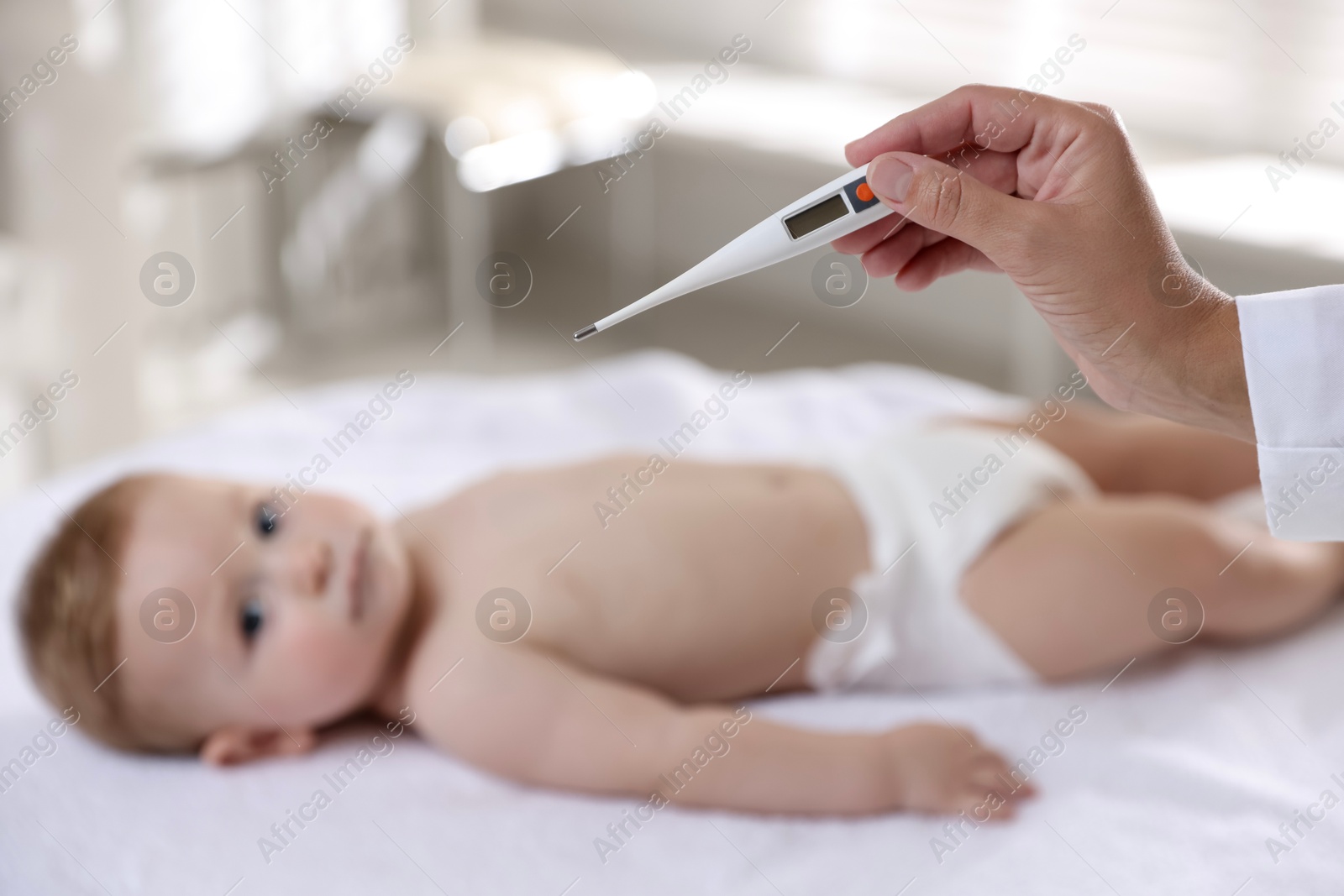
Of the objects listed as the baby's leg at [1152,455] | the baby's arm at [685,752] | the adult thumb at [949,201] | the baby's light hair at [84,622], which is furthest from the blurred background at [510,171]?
the adult thumb at [949,201]

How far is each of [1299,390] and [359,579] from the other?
86 centimetres

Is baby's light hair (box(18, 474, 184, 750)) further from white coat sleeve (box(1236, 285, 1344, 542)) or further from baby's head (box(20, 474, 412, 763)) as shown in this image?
white coat sleeve (box(1236, 285, 1344, 542))

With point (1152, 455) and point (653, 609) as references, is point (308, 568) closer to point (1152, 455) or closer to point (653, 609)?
point (653, 609)

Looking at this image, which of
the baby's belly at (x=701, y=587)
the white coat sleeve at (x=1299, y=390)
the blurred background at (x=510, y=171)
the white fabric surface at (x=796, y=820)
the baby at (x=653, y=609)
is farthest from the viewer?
the blurred background at (x=510, y=171)

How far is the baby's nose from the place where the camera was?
45.1 inches

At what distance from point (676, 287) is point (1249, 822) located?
685 millimetres

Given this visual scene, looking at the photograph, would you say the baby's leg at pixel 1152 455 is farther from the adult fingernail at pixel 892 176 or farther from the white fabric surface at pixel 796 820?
the adult fingernail at pixel 892 176

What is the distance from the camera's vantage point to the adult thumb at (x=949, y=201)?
2.55ft

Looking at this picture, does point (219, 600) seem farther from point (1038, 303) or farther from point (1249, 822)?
point (1249, 822)

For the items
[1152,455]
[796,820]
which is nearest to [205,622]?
[796,820]

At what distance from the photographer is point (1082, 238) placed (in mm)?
787

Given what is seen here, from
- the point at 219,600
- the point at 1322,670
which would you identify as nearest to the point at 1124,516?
the point at 1322,670

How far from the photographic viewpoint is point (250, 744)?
46.6 inches

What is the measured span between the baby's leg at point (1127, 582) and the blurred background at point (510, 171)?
43.6 inches
